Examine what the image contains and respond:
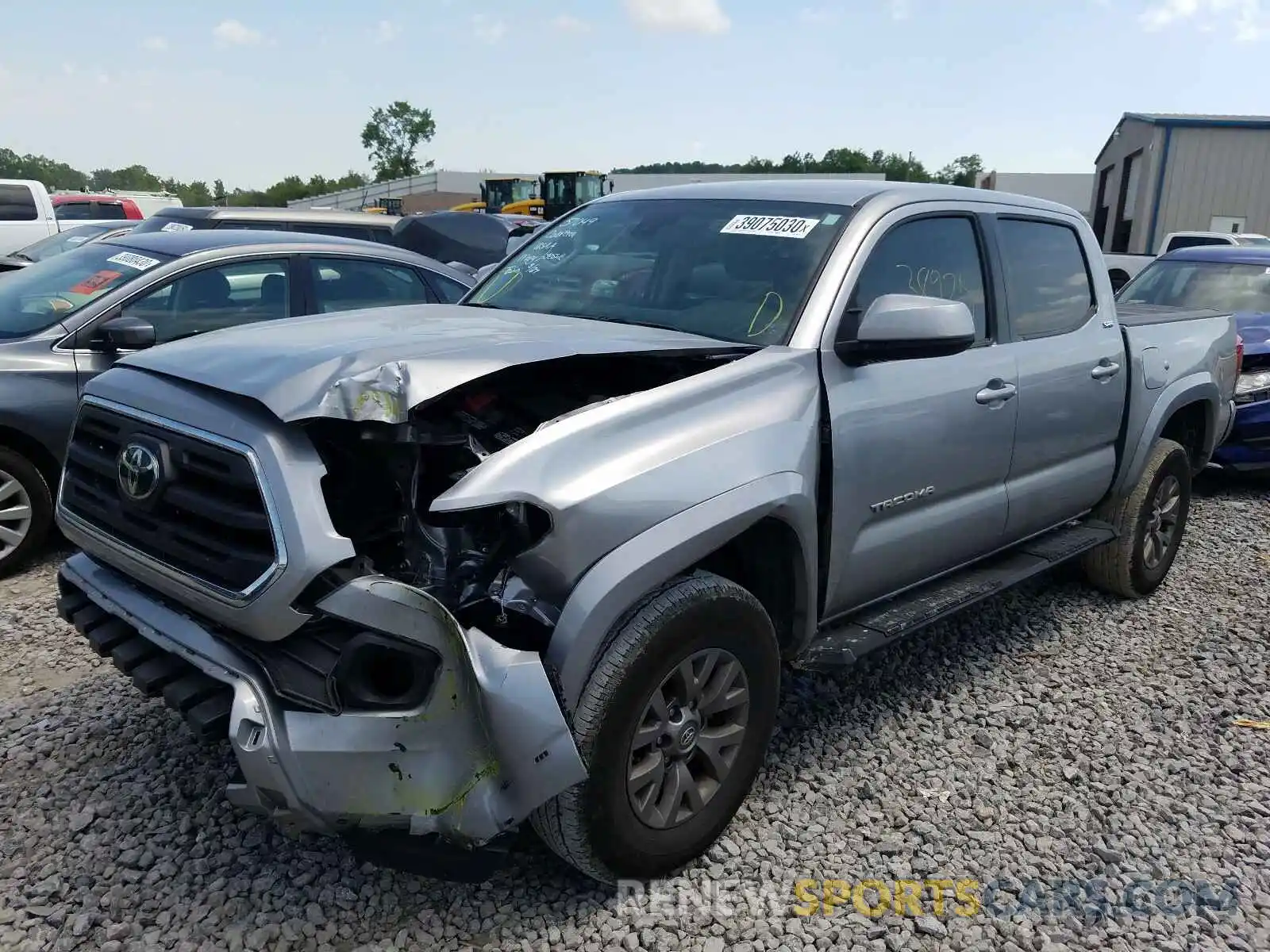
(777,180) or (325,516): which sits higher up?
(777,180)

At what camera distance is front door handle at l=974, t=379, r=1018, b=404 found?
3734 millimetres

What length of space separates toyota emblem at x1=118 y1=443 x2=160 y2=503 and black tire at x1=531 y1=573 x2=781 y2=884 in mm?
1258

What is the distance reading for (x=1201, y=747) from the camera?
12.7 feet

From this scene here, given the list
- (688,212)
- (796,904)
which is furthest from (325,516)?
(688,212)

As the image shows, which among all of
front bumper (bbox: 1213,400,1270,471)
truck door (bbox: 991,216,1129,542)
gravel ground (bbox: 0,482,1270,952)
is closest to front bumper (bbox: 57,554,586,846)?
gravel ground (bbox: 0,482,1270,952)

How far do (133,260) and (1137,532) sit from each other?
18.5 ft

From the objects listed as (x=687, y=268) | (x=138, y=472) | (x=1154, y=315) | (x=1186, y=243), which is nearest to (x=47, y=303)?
(x=138, y=472)

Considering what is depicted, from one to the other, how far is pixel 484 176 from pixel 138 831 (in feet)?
198

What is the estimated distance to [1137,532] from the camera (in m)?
5.12

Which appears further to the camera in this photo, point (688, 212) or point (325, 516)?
point (688, 212)

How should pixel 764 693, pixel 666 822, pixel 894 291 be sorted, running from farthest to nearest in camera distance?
pixel 894 291 < pixel 764 693 < pixel 666 822

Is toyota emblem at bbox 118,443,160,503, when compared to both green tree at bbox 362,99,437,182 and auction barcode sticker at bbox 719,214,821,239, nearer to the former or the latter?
auction barcode sticker at bbox 719,214,821,239

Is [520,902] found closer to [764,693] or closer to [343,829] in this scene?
[343,829]

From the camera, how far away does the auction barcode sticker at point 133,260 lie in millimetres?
5574
